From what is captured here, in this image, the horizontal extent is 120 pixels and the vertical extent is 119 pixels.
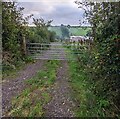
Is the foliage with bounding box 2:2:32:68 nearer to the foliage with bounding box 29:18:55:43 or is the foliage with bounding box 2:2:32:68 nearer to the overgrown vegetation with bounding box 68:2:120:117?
the foliage with bounding box 29:18:55:43

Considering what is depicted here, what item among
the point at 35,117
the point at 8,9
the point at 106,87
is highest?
the point at 8,9

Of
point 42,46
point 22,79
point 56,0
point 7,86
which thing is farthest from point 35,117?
point 42,46

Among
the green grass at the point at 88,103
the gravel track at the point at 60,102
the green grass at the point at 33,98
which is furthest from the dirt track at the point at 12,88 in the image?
the green grass at the point at 88,103

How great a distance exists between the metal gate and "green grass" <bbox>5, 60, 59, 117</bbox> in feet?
7.01

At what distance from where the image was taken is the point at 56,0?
447 centimetres

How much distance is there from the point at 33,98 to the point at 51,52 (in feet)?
11.5

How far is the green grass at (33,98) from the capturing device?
2588mm

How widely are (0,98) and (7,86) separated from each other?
0.69 metres

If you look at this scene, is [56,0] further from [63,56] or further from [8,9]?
[63,56]

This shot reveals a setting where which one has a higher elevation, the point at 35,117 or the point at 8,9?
the point at 8,9

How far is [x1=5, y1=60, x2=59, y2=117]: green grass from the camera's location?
2.59 m

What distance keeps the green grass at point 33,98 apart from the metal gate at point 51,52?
7.01ft

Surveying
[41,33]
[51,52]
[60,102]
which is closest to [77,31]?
[51,52]

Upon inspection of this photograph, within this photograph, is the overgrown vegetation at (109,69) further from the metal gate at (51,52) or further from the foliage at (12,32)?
the metal gate at (51,52)
